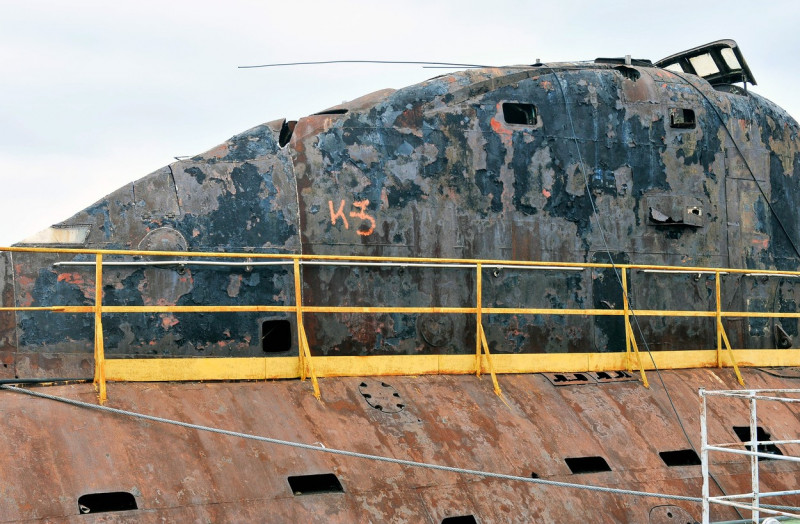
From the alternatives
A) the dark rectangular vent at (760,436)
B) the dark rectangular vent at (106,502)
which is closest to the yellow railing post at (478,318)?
the dark rectangular vent at (760,436)

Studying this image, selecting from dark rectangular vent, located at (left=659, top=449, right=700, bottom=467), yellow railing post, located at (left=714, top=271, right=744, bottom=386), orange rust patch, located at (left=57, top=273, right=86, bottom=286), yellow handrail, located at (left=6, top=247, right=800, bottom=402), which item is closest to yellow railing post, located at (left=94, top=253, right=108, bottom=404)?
yellow handrail, located at (left=6, top=247, right=800, bottom=402)

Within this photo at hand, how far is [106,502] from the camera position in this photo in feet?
25.4

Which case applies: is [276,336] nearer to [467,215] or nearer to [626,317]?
[467,215]

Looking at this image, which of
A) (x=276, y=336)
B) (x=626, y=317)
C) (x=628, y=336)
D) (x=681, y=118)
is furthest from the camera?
(x=681, y=118)

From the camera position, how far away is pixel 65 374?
902 cm

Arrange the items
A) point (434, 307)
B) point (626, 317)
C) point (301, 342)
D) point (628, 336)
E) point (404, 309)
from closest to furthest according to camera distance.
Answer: point (301, 342)
point (404, 309)
point (434, 307)
point (626, 317)
point (628, 336)

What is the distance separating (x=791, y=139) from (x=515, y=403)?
20.9 ft

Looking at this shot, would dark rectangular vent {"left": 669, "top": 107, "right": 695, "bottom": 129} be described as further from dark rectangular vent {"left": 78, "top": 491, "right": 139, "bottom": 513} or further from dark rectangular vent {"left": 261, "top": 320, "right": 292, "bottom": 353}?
dark rectangular vent {"left": 78, "top": 491, "right": 139, "bottom": 513}

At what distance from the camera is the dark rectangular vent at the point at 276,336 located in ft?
33.8

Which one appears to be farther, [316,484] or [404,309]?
[404,309]

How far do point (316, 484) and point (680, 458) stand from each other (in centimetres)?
450

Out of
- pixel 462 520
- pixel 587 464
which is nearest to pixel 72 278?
pixel 462 520

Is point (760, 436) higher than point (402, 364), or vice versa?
point (402, 364)

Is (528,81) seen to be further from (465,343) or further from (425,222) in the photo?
(465,343)
